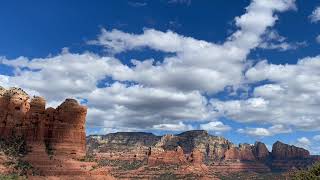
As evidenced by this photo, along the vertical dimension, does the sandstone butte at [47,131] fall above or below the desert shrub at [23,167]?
above

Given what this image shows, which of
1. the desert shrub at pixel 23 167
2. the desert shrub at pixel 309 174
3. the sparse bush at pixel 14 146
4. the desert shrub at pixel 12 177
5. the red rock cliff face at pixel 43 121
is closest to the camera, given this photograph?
the desert shrub at pixel 309 174

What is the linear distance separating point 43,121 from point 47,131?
307 cm

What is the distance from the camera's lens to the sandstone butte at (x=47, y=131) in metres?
135

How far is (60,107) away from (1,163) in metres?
27.3

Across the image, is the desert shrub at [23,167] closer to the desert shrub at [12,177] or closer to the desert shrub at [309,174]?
the desert shrub at [12,177]

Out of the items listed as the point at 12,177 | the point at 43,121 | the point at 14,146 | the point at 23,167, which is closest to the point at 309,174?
the point at 12,177

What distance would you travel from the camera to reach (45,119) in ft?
475

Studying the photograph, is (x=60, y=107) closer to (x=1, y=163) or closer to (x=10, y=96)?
(x=10, y=96)

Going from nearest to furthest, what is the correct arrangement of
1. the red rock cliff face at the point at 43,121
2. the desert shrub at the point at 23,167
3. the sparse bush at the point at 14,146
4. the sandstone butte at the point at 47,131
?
the desert shrub at the point at 23,167, the sparse bush at the point at 14,146, the sandstone butte at the point at 47,131, the red rock cliff face at the point at 43,121

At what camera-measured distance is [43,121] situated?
143 metres

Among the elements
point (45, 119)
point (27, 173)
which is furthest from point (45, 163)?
point (45, 119)

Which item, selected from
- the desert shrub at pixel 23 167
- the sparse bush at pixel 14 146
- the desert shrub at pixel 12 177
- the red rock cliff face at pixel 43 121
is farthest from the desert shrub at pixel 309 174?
the red rock cliff face at pixel 43 121

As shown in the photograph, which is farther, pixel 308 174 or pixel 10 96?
pixel 10 96

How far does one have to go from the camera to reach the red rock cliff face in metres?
138
